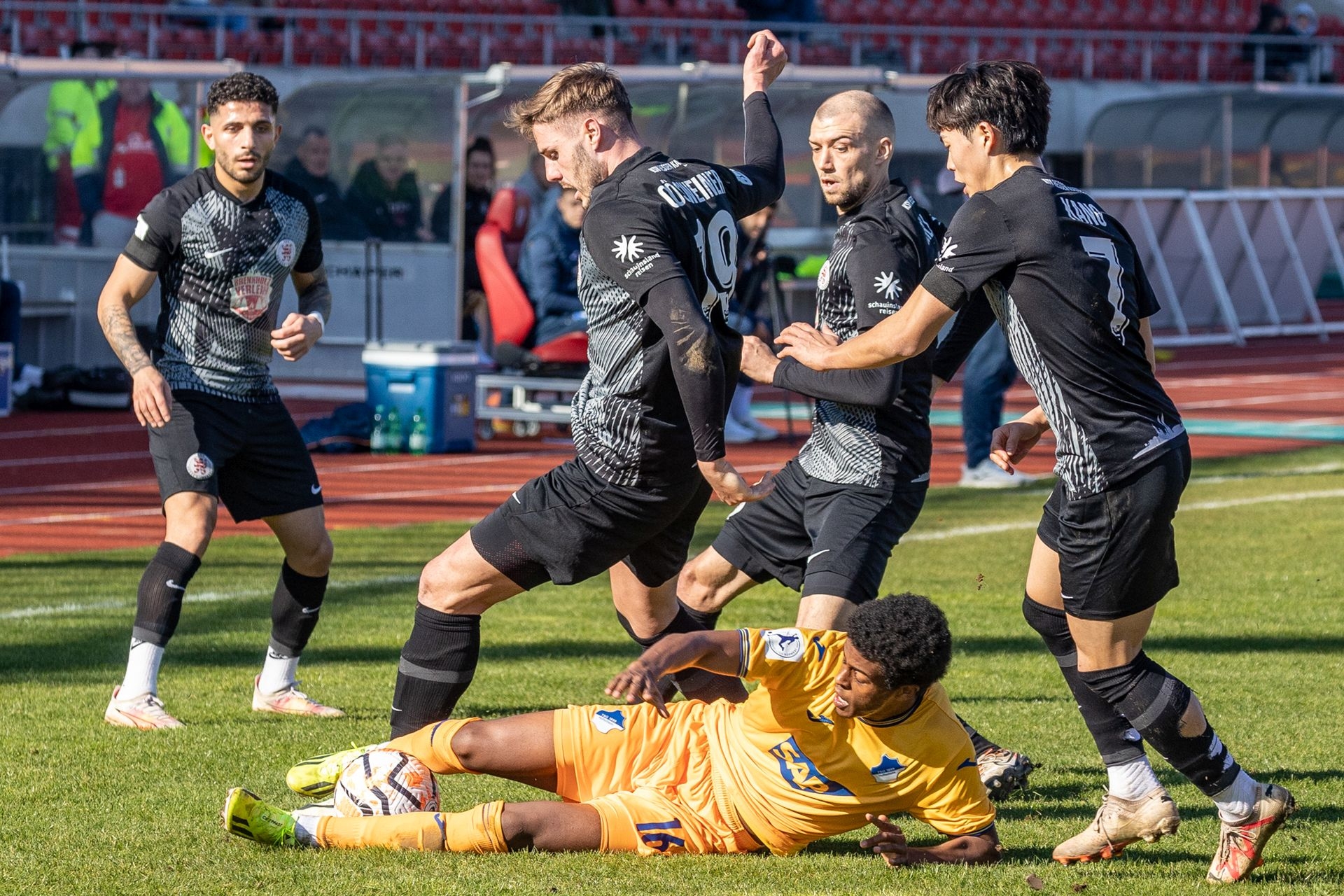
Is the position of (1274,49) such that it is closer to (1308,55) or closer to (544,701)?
(1308,55)

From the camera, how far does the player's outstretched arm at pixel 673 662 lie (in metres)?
3.97

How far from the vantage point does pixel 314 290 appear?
6770mm

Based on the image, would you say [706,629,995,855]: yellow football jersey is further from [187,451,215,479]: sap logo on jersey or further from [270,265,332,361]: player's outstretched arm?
[187,451,215,479]: sap logo on jersey

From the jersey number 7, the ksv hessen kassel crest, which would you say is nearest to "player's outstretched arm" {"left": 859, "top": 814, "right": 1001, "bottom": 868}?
the jersey number 7

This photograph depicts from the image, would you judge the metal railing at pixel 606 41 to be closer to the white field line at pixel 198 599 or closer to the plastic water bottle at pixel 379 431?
the plastic water bottle at pixel 379 431

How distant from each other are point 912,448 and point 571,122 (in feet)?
5.03

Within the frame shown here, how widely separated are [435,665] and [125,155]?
1526 cm

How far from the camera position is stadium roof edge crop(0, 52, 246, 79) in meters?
17.0

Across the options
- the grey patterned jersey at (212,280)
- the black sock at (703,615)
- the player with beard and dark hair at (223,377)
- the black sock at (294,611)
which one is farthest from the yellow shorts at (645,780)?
the grey patterned jersey at (212,280)

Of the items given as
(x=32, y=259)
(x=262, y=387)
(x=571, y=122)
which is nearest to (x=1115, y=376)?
(x=571, y=122)

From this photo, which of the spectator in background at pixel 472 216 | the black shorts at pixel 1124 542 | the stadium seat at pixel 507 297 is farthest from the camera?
the spectator in background at pixel 472 216

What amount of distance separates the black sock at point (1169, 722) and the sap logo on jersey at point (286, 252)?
347 cm

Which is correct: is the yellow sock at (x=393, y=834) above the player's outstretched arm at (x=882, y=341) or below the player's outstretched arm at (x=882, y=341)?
below

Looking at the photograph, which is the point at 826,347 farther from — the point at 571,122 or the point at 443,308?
the point at 443,308
